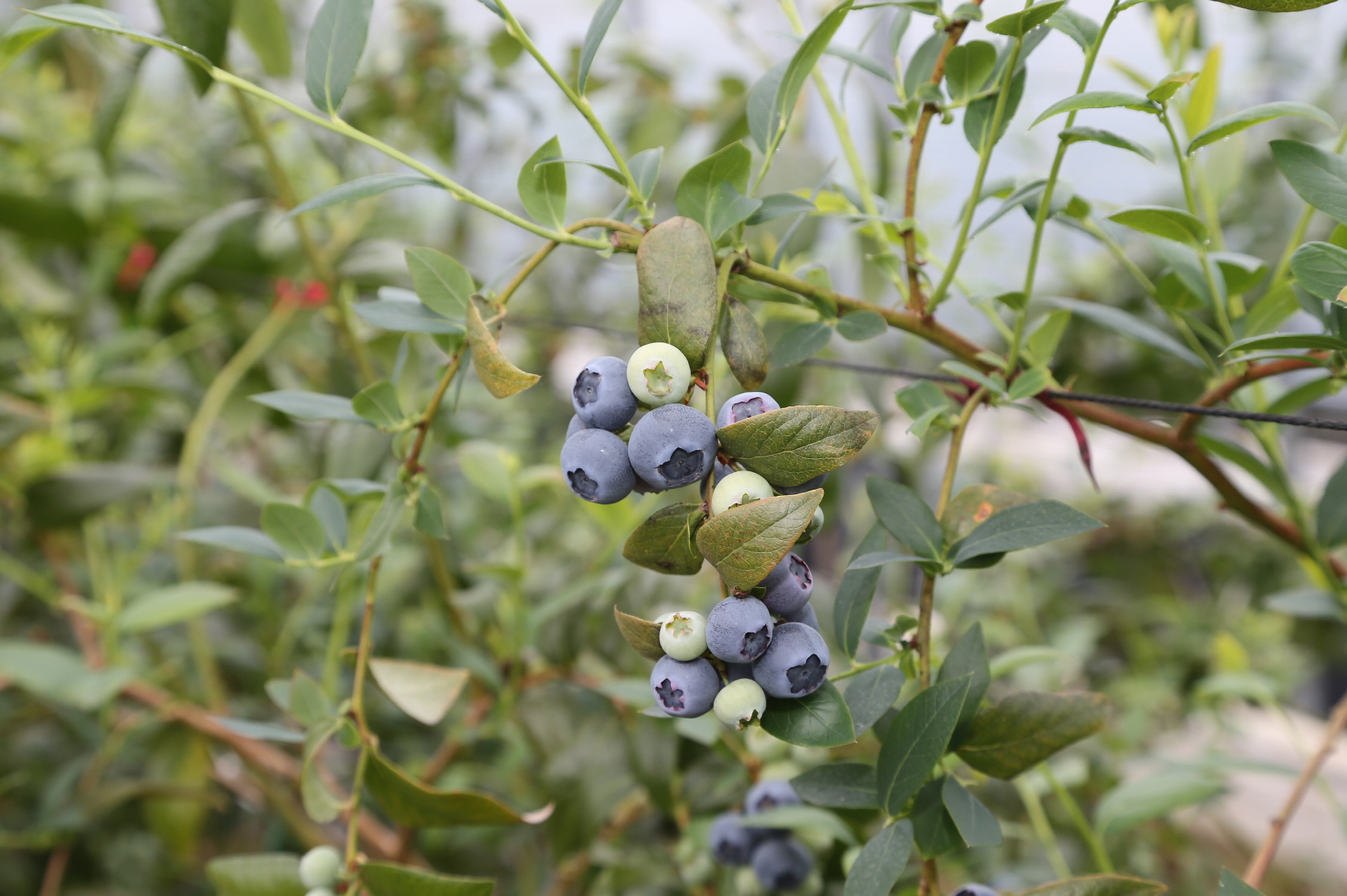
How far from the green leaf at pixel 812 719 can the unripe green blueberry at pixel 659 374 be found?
0.12 metres

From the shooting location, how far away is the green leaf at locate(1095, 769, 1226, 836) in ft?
2.05

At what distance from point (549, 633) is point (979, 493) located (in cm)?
47

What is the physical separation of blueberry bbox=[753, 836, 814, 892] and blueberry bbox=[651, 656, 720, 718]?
292 millimetres

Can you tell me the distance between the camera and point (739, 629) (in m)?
0.29

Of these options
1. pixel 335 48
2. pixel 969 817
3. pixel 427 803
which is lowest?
pixel 427 803

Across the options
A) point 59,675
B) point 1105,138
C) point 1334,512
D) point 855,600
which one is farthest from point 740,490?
point 59,675

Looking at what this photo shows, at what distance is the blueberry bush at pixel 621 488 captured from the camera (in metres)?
0.35

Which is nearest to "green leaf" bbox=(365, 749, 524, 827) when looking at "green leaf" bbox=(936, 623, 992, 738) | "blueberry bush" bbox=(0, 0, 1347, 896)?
"blueberry bush" bbox=(0, 0, 1347, 896)

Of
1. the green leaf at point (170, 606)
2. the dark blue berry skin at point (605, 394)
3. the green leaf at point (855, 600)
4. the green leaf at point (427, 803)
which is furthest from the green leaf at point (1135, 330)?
the green leaf at point (170, 606)

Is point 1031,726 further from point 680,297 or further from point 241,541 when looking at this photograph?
point 241,541

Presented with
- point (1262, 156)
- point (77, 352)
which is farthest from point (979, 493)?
point (1262, 156)

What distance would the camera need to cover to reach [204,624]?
3.38ft

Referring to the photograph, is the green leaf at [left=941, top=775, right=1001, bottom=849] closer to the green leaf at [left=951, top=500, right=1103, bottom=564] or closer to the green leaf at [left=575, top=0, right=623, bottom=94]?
the green leaf at [left=951, top=500, right=1103, bottom=564]

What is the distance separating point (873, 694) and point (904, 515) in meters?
0.08
